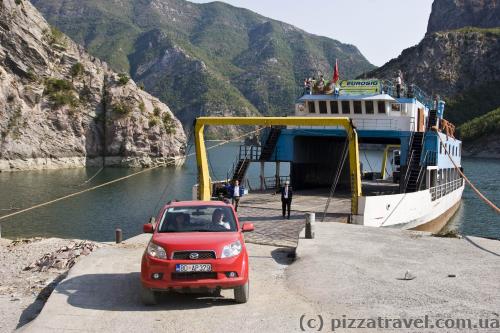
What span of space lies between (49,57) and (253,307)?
99891 millimetres

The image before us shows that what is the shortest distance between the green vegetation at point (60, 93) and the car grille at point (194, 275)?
89.7 meters

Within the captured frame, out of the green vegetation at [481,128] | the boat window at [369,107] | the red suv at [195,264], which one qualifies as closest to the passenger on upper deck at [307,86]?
the boat window at [369,107]

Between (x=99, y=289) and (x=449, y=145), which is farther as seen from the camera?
(x=449, y=145)

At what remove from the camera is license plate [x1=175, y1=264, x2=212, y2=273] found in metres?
8.95

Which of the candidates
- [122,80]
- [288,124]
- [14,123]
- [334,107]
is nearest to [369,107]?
[334,107]

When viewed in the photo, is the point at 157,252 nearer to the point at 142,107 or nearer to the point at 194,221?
the point at 194,221

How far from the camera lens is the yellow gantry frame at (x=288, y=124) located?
771 inches

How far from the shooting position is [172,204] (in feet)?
36.0

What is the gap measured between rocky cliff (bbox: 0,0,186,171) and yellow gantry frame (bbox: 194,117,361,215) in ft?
196

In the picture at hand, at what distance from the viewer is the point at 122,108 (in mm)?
98000

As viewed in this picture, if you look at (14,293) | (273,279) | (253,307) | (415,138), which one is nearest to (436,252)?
(273,279)

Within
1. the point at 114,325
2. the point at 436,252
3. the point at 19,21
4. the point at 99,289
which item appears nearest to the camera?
the point at 114,325

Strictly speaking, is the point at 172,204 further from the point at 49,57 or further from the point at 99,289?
the point at 49,57
